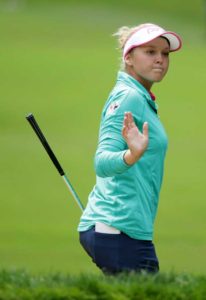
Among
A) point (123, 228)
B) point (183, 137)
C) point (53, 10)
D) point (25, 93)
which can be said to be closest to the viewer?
point (123, 228)

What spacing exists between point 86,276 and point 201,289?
20.7 inches

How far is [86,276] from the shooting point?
6.54 m

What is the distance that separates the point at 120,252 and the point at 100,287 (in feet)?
4.07

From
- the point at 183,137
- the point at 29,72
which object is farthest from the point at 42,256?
the point at 29,72

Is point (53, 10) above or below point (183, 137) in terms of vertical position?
above

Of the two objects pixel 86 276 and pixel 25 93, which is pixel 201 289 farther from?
pixel 25 93

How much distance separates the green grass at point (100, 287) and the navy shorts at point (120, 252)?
90cm

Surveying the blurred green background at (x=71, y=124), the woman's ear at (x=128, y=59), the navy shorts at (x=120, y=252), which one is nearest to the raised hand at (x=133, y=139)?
the navy shorts at (x=120, y=252)

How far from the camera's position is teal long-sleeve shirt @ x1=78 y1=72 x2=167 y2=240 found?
744cm

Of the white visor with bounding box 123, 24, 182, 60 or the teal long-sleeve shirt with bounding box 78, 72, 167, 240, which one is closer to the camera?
the teal long-sleeve shirt with bounding box 78, 72, 167, 240

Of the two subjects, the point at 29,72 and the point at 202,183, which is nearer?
the point at 202,183

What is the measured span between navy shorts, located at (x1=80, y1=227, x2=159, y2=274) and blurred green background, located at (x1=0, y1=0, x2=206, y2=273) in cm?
31

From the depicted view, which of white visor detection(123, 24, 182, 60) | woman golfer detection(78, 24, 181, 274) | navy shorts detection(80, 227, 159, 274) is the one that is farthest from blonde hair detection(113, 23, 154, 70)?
navy shorts detection(80, 227, 159, 274)

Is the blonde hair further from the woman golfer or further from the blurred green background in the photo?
the blurred green background
